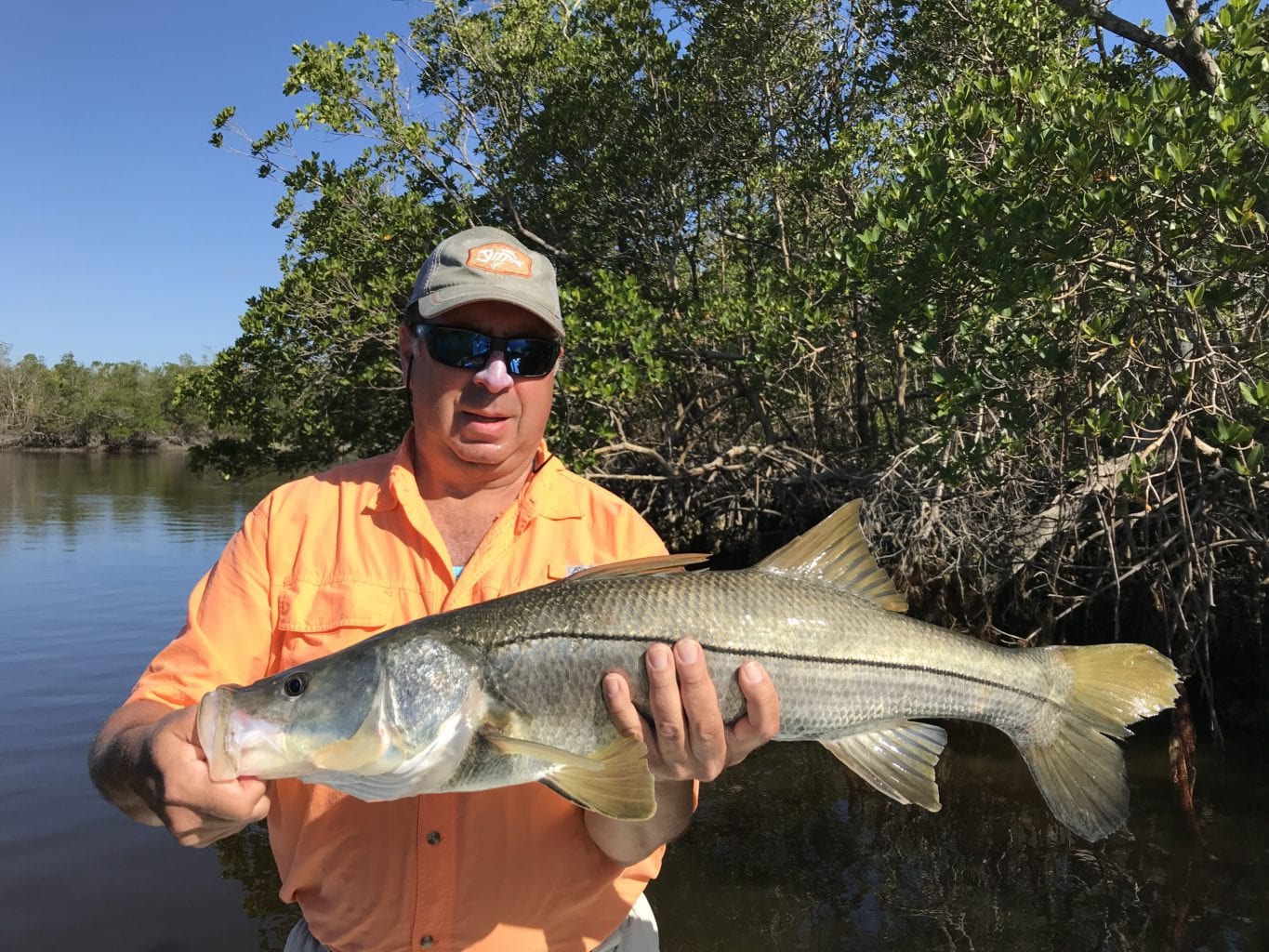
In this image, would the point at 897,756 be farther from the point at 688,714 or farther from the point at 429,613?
the point at 429,613

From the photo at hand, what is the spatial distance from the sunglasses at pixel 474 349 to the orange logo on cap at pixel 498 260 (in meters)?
0.20

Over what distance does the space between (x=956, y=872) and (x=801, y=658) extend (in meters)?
4.69

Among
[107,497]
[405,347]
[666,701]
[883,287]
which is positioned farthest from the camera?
[107,497]

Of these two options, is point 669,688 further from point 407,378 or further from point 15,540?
point 15,540

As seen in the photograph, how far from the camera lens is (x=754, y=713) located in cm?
A: 217

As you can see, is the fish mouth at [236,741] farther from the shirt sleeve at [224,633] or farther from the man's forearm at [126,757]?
the shirt sleeve at [224,633]

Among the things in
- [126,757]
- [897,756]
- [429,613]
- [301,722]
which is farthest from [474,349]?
[897,756]

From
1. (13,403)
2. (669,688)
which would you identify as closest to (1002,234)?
(669,688)

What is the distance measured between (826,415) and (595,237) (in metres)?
4.95

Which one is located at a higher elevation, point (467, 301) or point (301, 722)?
point (467, 301)

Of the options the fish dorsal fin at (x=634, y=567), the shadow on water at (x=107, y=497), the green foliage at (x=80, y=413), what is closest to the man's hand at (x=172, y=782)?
the fish dorsal fin at (x=634, y=567)

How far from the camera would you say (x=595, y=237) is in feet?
45.9

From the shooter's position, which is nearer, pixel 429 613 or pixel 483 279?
pixel 429 613

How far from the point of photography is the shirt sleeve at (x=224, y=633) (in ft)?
6.81
